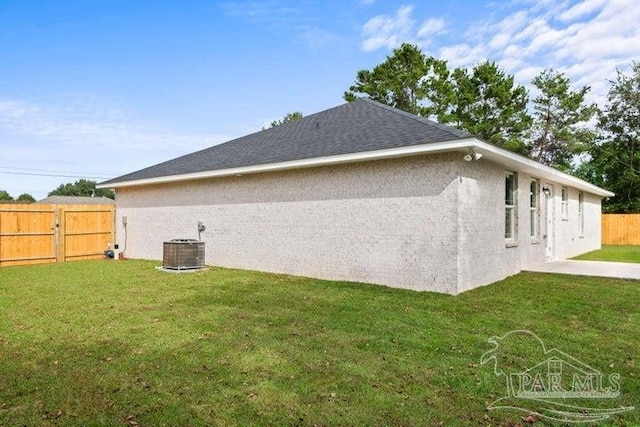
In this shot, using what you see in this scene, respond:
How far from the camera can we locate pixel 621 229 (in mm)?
22969

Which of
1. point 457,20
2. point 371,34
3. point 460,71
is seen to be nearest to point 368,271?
point 457,20

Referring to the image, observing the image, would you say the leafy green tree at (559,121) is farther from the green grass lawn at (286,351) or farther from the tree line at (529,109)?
the green grass lawn at (286,351)

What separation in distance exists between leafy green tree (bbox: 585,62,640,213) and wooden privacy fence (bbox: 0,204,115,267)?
33.1 meters

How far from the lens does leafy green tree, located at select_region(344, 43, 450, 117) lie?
2767 cm

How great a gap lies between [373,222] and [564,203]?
32.3 feet

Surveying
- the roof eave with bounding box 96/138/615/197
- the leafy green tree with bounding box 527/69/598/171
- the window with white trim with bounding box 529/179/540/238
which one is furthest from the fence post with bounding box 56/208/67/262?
the leafy green tree with bounding box 527/69/598/171

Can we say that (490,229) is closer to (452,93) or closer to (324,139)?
(324,139)

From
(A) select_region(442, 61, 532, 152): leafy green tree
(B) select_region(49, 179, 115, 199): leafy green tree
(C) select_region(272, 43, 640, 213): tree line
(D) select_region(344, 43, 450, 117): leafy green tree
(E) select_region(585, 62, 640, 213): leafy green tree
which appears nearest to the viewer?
(D) select_region(344, 43, 450, 117): leafy green tree

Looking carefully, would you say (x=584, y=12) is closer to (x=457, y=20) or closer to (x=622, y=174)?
(x=457, y=20)

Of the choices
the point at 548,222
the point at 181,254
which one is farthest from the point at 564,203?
the point at 181,254

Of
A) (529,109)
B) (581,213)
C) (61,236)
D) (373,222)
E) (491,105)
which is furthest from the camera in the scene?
(529,109)

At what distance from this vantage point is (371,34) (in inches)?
546

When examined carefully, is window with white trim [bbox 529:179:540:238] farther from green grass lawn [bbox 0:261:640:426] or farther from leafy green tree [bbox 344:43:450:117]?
leafy green tree [bbox 344:43:450:117]

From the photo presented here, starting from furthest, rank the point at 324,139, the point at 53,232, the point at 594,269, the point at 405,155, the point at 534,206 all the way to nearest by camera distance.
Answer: the point at 53,232
the point at 534,206
the point at 594,269
the point at 324,139
the point at 405,155
